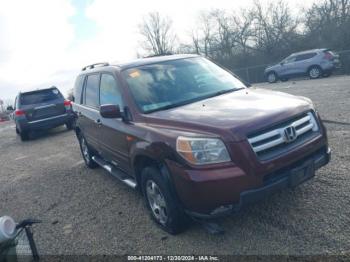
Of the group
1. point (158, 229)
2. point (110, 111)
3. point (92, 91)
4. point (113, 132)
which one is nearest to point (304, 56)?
point (92, 91)

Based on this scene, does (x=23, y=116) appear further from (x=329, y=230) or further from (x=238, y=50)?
(x=238, y=50)

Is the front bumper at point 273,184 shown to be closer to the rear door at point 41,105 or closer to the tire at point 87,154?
the tire at point 87,154

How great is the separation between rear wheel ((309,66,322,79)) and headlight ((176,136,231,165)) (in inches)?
697

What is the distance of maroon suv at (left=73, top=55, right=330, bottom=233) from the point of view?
3037 millimetres

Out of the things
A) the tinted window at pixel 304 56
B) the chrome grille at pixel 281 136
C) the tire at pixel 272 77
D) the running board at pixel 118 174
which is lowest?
the tire at pixel 272 77

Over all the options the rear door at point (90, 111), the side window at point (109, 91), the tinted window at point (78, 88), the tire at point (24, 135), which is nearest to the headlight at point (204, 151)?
the side window at point (109, 91)

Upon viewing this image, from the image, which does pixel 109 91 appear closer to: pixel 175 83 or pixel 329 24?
pixel 175 83

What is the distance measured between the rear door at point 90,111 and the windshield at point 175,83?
117cm

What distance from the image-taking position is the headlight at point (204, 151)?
3051 millimetres

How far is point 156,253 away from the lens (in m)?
3.41

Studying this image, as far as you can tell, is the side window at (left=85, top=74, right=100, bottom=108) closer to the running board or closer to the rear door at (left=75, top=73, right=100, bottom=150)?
the rear door at (left=75, top=73, right=100, bottom=150)

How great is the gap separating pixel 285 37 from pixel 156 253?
33022 millimetres

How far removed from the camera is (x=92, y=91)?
5629 millimetres

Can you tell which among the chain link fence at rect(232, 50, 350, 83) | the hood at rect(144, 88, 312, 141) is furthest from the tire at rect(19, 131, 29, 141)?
the chain link fence at rect(232, 50, 350, 83)
